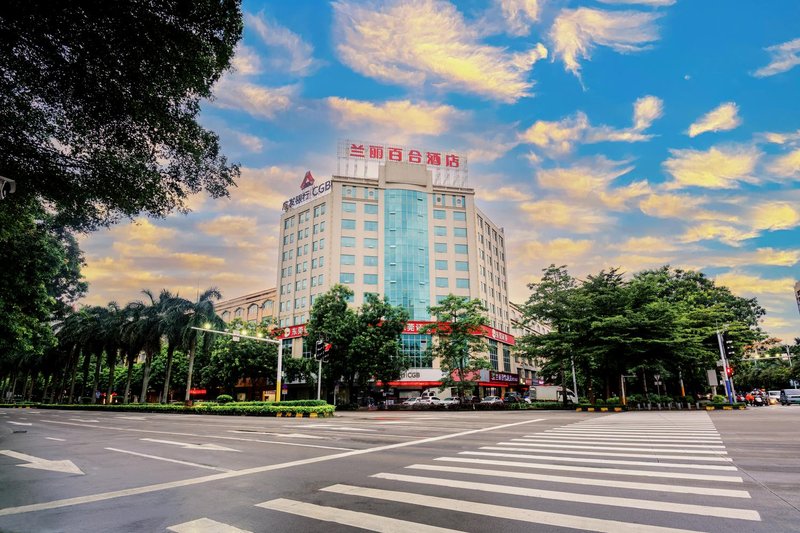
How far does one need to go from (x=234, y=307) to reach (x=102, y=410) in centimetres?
3571

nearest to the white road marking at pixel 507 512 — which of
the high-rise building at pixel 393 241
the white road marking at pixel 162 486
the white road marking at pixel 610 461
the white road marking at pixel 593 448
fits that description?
the white road marking at pixel 162 486

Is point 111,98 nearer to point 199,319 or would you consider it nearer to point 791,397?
point 199,319

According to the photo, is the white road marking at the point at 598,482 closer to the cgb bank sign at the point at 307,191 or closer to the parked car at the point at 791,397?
the parked car at the point at 791,397

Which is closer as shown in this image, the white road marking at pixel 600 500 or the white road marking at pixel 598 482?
the white road marking at pixel 600 500

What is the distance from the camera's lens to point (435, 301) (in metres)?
57.5

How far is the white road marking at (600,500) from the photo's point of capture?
15.7 feet

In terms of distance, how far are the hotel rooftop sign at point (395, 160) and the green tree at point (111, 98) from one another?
159 feet

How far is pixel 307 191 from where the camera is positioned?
65.3 meters

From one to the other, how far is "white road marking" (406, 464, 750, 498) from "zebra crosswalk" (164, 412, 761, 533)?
0.04 ft

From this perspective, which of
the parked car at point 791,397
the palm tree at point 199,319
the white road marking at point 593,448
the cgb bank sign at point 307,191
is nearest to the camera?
the white road marking at point 593,448

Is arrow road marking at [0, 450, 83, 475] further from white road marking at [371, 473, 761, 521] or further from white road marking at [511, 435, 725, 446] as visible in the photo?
white road marking at [511, 435, 725, 446]

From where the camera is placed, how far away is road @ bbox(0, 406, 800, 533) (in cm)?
466

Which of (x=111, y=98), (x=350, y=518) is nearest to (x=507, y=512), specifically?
(x=350, y=518)

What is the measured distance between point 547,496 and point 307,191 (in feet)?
208
